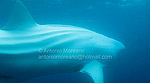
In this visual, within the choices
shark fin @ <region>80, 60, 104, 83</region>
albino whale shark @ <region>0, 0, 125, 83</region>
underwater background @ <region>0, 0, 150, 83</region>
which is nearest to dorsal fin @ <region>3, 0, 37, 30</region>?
albino whale shark @ <region>0, 0, 125, 83</region>

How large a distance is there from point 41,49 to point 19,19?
2.98 feet

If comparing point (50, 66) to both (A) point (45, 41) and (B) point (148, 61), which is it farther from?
(B) point (148, 61)

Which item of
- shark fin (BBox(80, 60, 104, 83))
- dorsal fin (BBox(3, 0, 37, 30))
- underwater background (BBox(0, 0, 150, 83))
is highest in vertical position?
underwater background (BBox(0, 0, 150, 83))

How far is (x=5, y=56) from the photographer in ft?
10.4

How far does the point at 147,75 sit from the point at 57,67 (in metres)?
57.5

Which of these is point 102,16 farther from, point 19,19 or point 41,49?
point 41,49

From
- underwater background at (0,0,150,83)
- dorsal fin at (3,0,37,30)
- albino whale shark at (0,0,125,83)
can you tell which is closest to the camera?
albino whale shark at (0,0,125,83)

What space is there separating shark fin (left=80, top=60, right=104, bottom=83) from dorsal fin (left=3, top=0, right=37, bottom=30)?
4.12ft

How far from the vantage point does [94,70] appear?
3.72m

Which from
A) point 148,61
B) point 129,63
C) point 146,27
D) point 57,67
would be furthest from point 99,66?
point 148,61

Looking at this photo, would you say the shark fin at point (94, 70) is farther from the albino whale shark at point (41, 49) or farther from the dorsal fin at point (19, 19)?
the dorsal fin at point (19, 19)

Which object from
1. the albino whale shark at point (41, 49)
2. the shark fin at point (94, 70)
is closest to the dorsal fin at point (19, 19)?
the albino whale shark at point (41, 49)

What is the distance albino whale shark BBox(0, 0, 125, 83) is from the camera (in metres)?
3.24

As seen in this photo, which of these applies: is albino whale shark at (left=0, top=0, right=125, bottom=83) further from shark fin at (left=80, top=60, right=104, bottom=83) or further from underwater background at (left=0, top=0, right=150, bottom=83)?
underwater background at (left=0, top=0, right=150, bottom=83)
